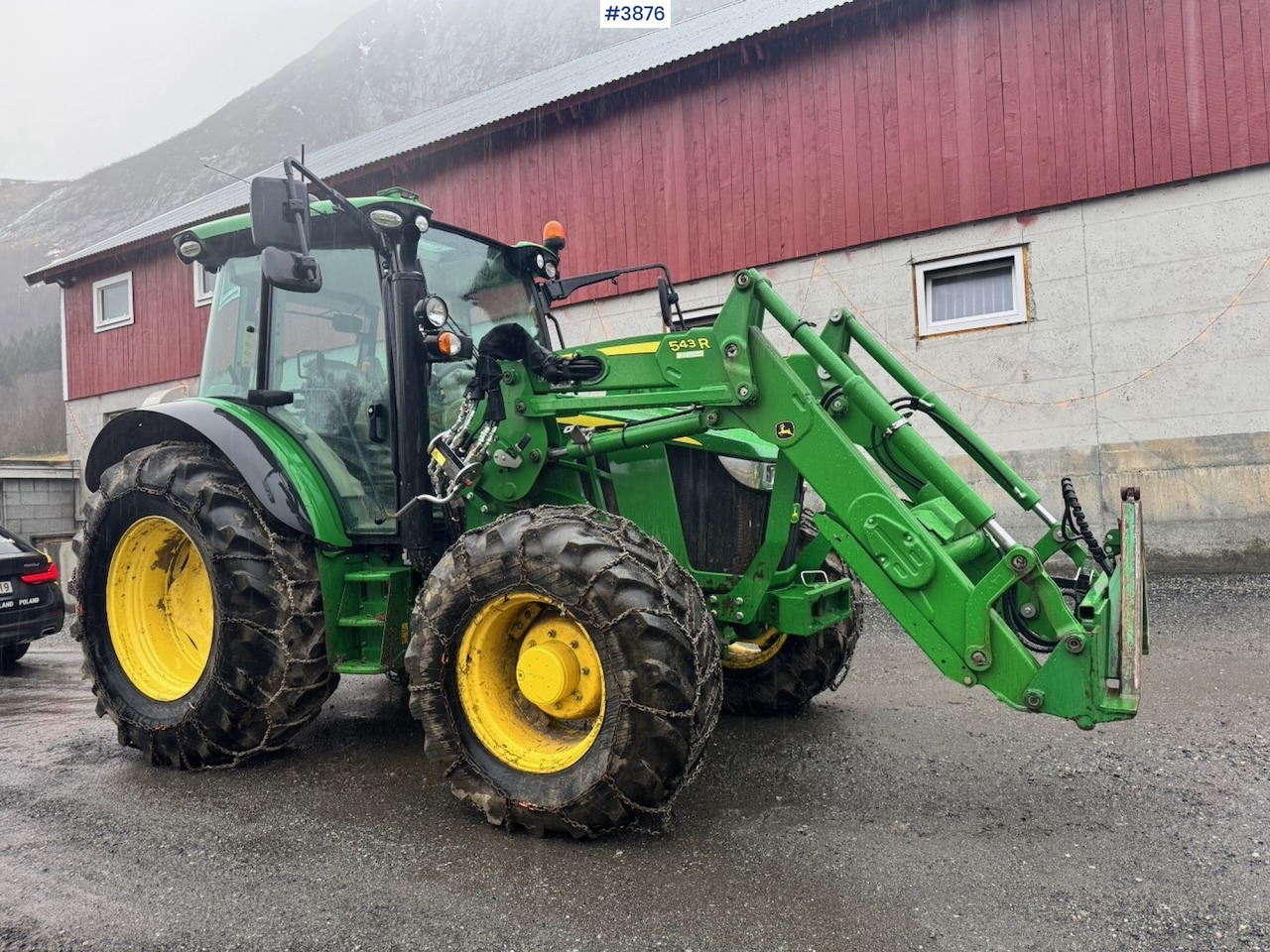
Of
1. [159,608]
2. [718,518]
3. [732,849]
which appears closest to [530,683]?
[732,849]

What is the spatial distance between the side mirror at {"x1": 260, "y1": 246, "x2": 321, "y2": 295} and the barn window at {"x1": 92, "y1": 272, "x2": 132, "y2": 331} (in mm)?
15918

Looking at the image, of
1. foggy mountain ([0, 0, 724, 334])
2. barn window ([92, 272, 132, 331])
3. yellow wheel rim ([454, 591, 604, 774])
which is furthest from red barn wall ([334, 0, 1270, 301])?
foggy mountain ([0, 0, 724, 334])

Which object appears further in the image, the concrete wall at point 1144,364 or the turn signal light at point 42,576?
the concrete wall at point 1144,364

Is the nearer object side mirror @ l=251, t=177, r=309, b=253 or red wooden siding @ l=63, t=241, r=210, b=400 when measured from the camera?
side mirror @ l=251, t=177, r=309, b=253

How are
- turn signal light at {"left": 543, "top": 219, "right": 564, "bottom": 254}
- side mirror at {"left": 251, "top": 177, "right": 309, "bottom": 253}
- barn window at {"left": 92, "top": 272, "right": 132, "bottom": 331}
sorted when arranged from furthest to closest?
barn window at {"left": 92, "top": 272, "right": 132, "bottom": 331} < turn signal light at {"left": 543, "top": 219, "right": 564, "bottom": 254} < side mirror at {"left": 251, "top": 177, "right": 309, "bottom": 253}

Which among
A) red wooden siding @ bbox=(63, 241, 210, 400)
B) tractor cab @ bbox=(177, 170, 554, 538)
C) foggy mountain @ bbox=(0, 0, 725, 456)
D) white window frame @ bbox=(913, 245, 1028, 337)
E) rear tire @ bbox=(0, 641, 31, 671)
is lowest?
rear tire @ bbox=(0, 641, 31, 671)

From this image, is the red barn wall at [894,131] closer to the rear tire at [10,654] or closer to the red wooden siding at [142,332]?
the red wooden siding at [142,332]

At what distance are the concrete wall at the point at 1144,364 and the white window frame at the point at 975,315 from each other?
0.08 m

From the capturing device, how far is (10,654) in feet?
26.3

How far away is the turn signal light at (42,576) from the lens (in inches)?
310

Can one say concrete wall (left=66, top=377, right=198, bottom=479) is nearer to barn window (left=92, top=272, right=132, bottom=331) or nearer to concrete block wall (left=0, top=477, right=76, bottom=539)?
concrete block wall (left=0, top=477, right=76, bottom=539)

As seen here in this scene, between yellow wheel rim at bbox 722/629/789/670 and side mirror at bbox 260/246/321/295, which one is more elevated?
side mirror at bbox 260/246/321/295

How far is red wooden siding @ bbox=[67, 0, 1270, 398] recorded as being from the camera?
8.71 m

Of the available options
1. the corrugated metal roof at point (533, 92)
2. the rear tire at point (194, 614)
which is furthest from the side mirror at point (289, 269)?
the corrugated metal roof at point (533, 92)
